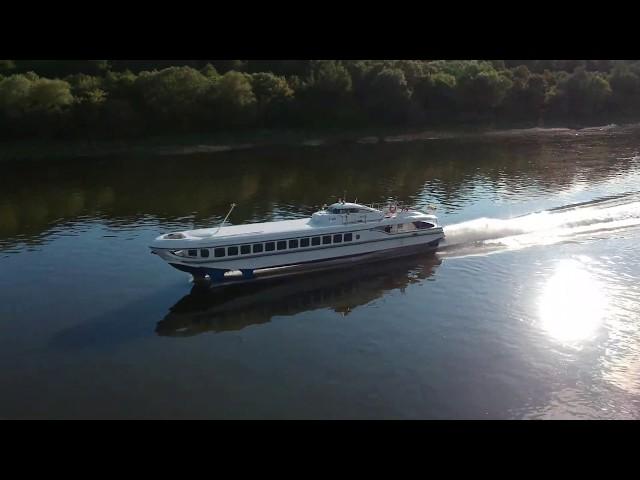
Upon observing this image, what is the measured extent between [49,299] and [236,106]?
67.0m

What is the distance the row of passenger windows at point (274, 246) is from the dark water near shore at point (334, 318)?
2334 millimetres

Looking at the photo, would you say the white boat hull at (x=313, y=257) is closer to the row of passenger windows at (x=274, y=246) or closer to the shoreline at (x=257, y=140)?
the row of passenger windows at (x=274, y=246)

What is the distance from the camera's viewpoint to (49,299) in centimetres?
3688

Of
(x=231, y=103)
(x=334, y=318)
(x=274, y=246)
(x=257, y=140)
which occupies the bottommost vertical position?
(x=334, y=318)

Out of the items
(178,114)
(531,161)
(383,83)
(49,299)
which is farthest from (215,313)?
(383,83)

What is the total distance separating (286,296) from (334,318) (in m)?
4.33

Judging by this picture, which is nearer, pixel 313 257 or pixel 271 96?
pixel 313 257

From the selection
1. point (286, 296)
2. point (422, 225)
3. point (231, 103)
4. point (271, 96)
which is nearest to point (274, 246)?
point (286, 296)

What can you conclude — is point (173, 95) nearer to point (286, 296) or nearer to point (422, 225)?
point (422, 225)

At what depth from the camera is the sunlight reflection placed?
32.2m

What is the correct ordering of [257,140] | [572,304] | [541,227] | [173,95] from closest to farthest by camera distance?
[572,304], [541,227], [173,95], [257,140]

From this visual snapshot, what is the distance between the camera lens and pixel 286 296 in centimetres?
3775

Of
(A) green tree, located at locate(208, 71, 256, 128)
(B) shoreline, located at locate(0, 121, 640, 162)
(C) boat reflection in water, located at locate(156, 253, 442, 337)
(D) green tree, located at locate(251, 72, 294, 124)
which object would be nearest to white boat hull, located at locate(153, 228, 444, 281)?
(C) boat reflection in water, located at locate(156, 253, 442, 337)

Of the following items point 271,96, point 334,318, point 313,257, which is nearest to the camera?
point 334,318
